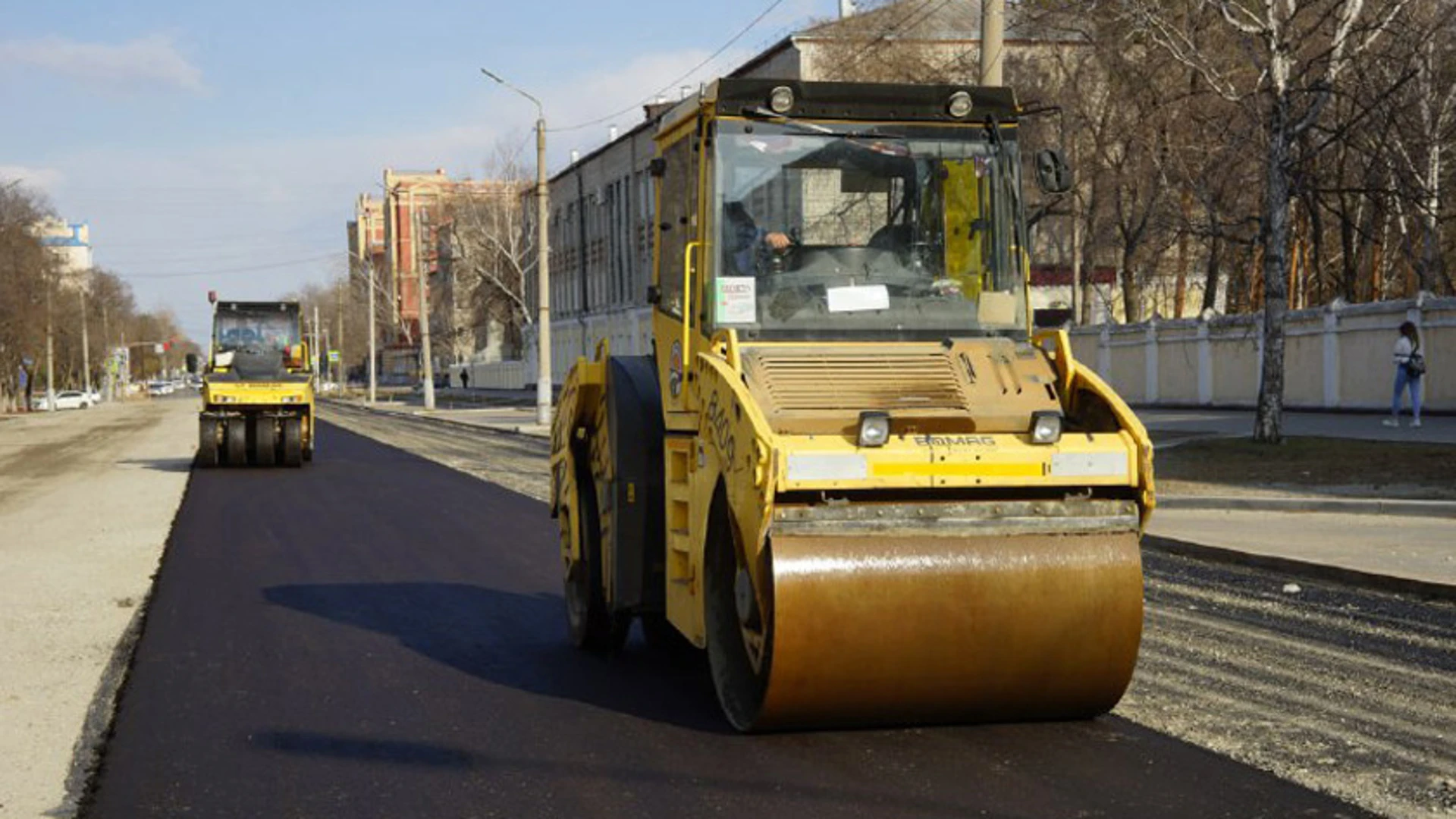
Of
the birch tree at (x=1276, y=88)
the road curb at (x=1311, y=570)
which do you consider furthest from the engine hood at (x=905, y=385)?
the birch tree at (x=1276, y=88)

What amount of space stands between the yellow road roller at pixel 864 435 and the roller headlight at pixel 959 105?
11 mm

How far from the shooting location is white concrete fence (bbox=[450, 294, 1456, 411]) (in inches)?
1141

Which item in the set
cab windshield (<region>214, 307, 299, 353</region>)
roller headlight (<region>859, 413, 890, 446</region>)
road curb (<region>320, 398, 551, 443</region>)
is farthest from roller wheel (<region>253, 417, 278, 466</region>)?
roller headlight (<region>859, 413, 890, 446</region>)

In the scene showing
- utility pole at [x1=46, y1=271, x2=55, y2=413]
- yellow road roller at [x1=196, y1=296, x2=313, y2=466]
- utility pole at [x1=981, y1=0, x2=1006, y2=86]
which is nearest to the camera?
utility pole at [x1=981, y1=0, x2=1006, y2=86]

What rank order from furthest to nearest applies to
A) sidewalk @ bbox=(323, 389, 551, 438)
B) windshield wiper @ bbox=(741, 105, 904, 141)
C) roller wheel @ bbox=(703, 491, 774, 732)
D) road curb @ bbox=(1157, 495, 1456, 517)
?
sidewalk @ bbox=(323, 389, 551, 438) → road curb @ bbox=(1157, 495, 1456, 517) → windshield wiper @ bbox=(741, 105, 904, 141) → roller wheel @ bbox=(703, 491, 774, 732)

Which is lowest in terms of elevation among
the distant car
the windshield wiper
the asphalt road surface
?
the distant car

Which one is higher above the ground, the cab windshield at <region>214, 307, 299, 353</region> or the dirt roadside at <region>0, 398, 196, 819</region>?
the cab windshield at <region>214, 307, 299, 353</region>

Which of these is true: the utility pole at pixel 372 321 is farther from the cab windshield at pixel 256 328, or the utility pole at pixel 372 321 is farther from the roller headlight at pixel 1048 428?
the roller headlight at pixel 1048 428

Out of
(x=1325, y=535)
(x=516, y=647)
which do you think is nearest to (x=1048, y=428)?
(x=516, y=647)

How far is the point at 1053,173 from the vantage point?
8.38 m

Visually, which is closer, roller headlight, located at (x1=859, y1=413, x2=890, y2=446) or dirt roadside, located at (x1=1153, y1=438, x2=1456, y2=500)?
roller headlight, located at (x1=859, y1=413, x2=890, y2=446)

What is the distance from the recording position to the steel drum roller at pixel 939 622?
7.00m

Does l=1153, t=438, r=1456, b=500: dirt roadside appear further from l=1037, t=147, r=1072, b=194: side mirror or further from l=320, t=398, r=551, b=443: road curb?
l=1037, t=147, r=1072, b=194: side mirror

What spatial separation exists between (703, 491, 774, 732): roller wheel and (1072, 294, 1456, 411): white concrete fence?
23.4 metres
